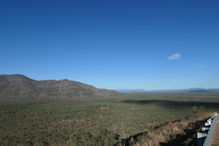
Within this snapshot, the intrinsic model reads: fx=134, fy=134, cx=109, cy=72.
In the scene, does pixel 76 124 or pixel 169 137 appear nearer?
pixel 169 137

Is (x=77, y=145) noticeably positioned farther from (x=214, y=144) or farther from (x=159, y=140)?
(x=214, y=144)

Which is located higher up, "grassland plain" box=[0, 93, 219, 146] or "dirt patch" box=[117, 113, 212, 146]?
"dirt patch" box=[117, 113, 212, 146]

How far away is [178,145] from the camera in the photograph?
6.43 meters

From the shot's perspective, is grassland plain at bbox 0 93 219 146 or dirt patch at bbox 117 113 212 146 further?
grassland plain at bbox 0 93 219 146

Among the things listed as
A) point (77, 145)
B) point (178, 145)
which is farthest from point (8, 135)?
point (178, 145)

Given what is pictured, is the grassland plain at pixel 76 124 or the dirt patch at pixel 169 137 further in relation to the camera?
the grassland plain at pixel 76 124

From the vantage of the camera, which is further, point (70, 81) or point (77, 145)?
point (70, 81)

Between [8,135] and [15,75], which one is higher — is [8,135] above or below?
below

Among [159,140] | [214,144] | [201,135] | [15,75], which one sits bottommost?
[159,140]

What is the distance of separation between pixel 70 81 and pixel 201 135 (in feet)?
496

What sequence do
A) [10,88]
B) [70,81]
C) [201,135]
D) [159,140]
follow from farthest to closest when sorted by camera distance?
[70,81] → [10,88] → [159,140] → [201,135]

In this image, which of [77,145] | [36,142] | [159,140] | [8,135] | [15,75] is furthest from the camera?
→ [15,75]

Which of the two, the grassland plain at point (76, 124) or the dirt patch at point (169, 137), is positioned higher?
the dirt patch at point (169, 137)

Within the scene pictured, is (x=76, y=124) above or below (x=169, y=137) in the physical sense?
below
